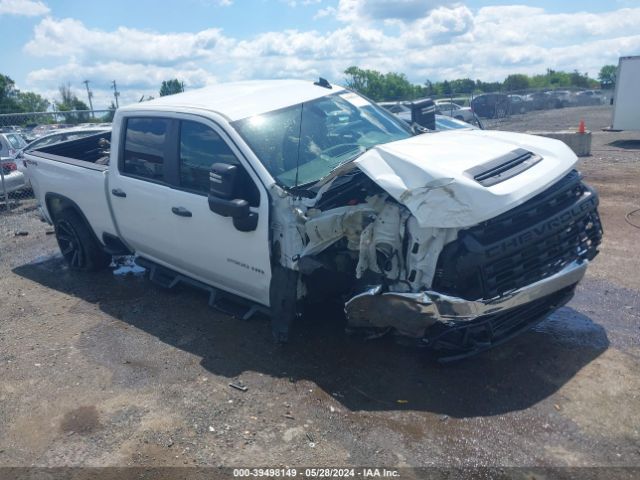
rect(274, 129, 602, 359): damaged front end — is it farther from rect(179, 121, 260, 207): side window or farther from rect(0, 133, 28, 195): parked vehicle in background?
rect(0, 133, 28, 195): parked vehicle in background

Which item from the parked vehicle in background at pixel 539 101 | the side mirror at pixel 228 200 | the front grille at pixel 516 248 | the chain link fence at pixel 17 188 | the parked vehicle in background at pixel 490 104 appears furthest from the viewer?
the parked vehicle in background at pixel 539 101

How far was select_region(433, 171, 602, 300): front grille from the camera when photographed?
345 cm

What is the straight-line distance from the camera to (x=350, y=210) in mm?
3975

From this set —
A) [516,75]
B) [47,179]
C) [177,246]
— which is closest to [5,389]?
[177,246]

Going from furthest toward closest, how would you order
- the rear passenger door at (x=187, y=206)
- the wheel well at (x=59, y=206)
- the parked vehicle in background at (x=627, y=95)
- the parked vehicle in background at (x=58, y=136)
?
1. the parked vehicle in background at (x=627, y=95)
2. the parked vehicle in background at (x=58, y=136)
3. the wheel well at (x=59, y=206)
4. the rear passenger door at (x=187, y=206)

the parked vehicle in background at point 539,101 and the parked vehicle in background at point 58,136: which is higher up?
the parked vehicle in background at point 58,136

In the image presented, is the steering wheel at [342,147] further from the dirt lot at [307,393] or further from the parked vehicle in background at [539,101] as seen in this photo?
the parked vehicle in background at [539,101]

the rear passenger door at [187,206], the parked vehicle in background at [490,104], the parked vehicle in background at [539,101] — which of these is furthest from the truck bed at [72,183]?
the parked vehicle in background at [539,101]

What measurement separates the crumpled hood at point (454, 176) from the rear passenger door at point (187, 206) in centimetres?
105

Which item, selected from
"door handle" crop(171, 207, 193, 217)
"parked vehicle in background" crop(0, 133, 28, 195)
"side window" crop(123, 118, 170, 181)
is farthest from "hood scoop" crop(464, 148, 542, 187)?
"parked vehicle in background" crop(0, 133, 28, 195)

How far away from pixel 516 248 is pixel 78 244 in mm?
5223

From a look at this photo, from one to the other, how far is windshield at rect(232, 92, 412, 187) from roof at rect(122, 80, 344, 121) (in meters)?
0.12

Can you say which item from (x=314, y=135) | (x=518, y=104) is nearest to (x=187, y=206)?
(x=314, y=135)

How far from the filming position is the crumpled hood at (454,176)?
3395 mm
